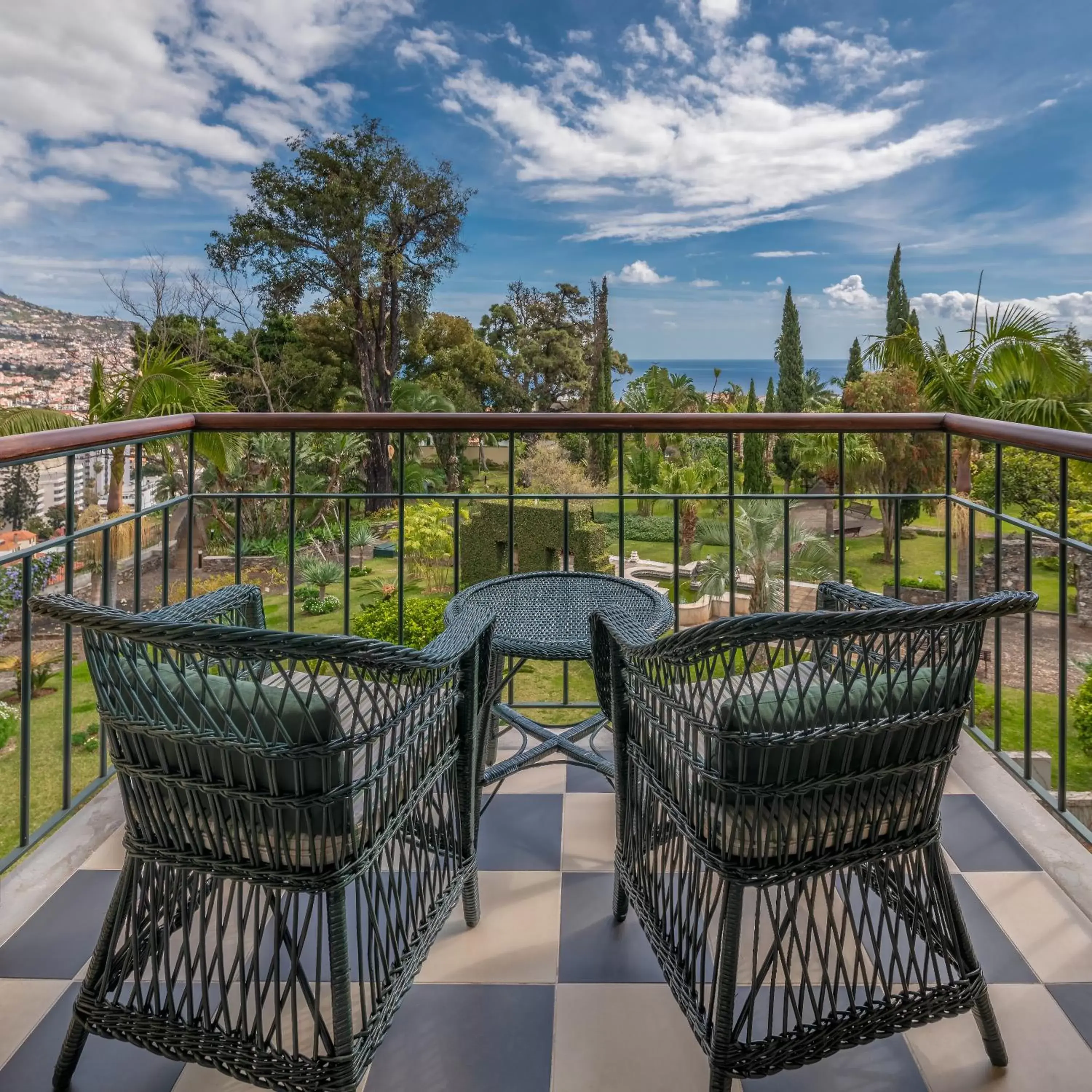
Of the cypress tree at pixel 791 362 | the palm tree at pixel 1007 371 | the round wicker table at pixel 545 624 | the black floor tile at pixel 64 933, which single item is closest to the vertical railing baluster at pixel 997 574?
the round wicker table at pixel 545 624

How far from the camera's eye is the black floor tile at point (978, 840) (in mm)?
1537

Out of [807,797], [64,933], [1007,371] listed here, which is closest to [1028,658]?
[807,797]

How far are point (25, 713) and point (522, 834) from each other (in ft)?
3.35

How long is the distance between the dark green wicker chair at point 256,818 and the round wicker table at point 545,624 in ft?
1.46

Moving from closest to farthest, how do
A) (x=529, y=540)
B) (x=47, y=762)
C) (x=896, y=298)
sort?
(x=47, y=762) → (x=529, y=540) → (x=896, y=298)

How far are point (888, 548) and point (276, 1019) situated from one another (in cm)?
1827

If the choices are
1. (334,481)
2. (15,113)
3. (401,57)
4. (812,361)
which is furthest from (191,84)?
(812,361)

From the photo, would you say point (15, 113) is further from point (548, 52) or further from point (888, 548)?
point (888, 548)

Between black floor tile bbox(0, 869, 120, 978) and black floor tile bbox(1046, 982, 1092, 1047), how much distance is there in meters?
1.43

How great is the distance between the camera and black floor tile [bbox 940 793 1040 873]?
154cm

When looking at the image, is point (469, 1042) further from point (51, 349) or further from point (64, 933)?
point (51, 349)

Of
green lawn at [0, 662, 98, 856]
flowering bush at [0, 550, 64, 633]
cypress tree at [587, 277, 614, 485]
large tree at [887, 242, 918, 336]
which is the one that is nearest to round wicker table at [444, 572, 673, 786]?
flowering bush at [0, 550, 64, 633]

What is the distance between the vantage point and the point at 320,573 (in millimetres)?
14055

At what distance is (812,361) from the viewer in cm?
7556
